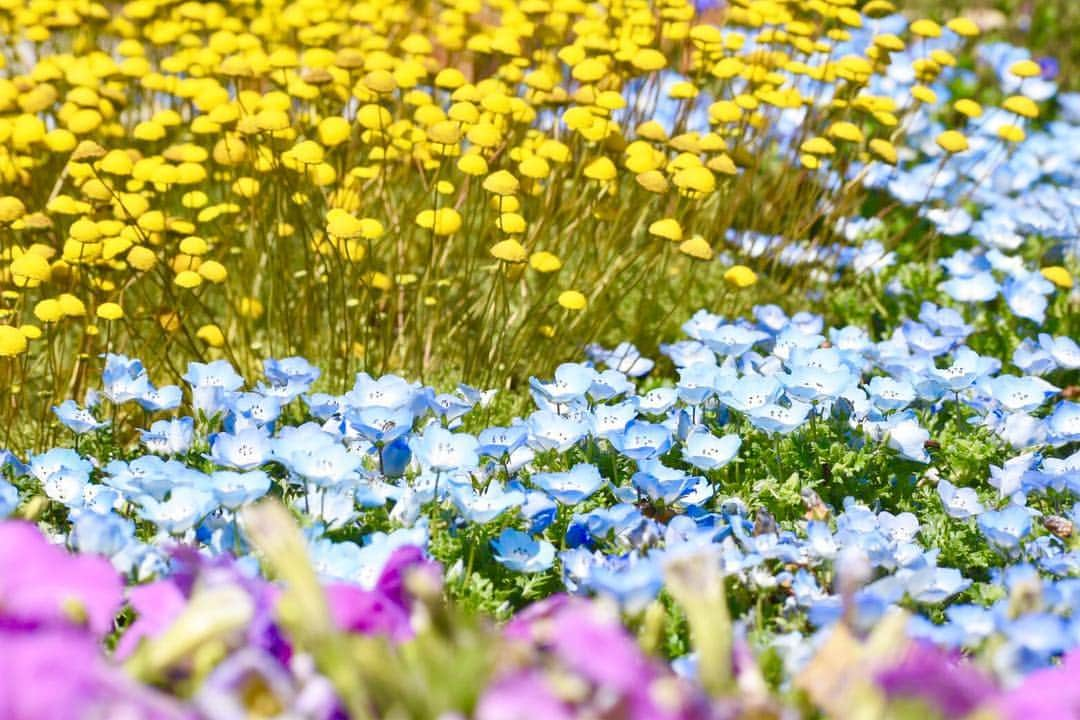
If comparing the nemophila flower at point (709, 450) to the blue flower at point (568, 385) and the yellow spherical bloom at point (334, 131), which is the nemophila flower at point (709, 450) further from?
the yellow spherical bloom at point (334, 131)

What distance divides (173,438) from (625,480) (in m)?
→ 0.87

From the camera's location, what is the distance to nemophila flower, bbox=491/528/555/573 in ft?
6.90

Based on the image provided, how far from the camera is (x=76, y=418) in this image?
2496mm

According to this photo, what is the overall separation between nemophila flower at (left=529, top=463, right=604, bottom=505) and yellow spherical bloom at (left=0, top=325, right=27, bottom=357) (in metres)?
1.06

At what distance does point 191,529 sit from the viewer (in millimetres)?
2084

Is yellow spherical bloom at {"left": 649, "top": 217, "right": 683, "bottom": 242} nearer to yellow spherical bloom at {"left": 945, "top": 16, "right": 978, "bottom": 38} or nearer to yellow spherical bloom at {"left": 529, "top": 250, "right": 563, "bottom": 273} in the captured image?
yellow spherical bloom at {"left": 529, "top": 250, "right": 563, "bottom": 273}

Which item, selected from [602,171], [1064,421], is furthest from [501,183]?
[1064,421]

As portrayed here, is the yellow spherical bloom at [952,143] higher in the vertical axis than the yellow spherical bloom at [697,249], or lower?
higher

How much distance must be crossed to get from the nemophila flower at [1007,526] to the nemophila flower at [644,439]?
1.90 feet

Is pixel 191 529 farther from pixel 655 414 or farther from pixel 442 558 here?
pixel 655 414

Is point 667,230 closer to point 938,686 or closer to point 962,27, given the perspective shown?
point 962,27

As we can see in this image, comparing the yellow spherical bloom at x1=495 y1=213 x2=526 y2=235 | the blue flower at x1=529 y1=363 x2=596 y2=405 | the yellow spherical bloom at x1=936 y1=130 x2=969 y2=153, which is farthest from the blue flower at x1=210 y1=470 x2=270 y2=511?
the yellow spherical bloom at x1=936 y1=130 x2=969 y2=153

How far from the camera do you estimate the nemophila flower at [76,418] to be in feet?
8.12

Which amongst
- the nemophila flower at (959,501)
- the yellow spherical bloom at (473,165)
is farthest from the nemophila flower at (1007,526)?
the yellow spherical bloom at (473,165)
